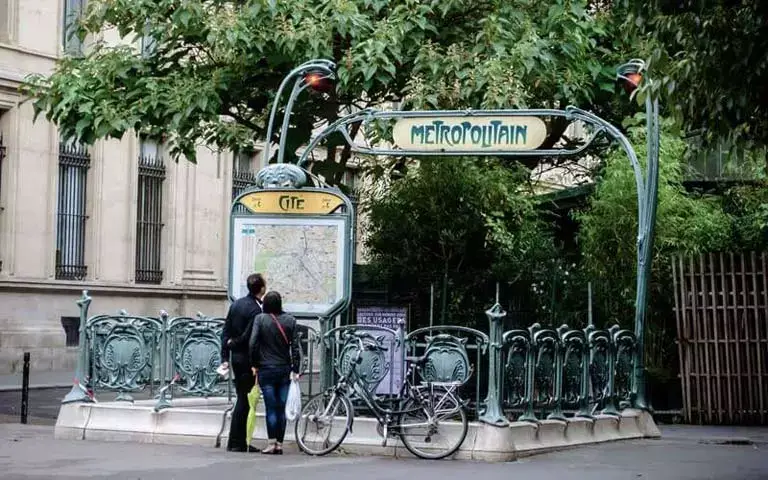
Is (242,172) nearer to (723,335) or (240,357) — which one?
(723,335)

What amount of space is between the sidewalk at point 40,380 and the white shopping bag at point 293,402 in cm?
1387

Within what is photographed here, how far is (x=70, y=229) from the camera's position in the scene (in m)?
34.5

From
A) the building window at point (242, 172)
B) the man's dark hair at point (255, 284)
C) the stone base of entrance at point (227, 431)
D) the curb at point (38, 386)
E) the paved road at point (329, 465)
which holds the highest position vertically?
the building window at point (242, 172)

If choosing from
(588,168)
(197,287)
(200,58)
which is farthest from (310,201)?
(197,287)

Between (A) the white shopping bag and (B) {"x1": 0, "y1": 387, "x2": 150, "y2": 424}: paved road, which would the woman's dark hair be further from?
(B) {"x1": 0, "y1": 387, "x2": 150, "y2": 424}: paved road

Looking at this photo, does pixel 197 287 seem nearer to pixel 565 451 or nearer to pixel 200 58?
pixel 200 58

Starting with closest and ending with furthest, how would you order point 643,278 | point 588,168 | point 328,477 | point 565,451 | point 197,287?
point 328,477 → point 565,451 → point 643,278 → point 588,168 → point 197,287

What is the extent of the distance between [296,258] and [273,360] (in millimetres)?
2071

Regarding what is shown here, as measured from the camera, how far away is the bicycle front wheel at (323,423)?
49.8ft

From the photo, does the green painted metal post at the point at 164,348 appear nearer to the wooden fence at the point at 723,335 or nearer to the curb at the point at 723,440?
the curb at the point at 723,440

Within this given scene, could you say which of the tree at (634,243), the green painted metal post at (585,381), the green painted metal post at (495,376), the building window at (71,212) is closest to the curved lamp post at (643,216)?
the green painted metal post at (585,381)

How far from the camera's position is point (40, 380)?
99.4 feet

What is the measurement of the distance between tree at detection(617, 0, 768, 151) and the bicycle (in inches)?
160

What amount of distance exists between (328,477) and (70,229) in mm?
22466
